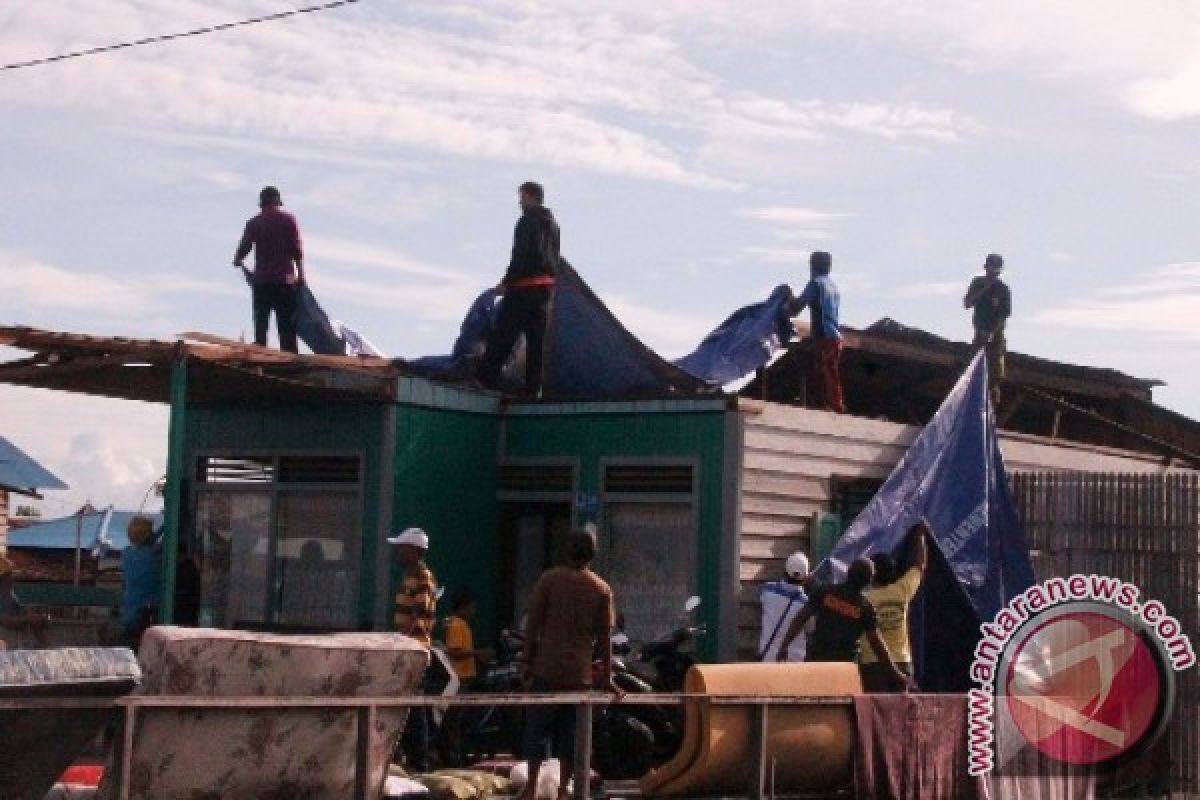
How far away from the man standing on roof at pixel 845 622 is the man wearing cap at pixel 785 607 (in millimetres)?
1041

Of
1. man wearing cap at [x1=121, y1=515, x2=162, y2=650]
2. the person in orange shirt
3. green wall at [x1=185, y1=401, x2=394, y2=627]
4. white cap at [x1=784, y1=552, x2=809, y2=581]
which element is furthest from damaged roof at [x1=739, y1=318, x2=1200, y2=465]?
man wearing cap at [x1=121, y1=515, x2=162, y2=650]

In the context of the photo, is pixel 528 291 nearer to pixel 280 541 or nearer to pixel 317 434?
pixel 317 434

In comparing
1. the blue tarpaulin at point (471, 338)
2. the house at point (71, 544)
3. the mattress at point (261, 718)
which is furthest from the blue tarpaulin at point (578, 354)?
the house at point (71, 544)

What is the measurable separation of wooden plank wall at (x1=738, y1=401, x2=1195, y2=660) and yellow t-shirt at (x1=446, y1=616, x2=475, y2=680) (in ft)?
7.82

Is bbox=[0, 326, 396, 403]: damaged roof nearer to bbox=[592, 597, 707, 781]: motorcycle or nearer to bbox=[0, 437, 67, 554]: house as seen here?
bbox=[592, 597, 707, 781]: motorcycle

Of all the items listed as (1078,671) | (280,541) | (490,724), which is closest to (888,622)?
(1078,671)

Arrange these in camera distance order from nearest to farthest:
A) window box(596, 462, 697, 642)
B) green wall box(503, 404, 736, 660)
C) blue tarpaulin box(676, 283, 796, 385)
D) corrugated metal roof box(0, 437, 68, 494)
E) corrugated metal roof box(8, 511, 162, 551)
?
green wall box(503, 404, 736, 660) → window box(596, 462, 697, 642) → blue tarpaulin box(676, 283, 796, 385) → corrugated metal roof box(0, 437, 68, 494) → corrugated metal roof box(8, 511, 162, 551)

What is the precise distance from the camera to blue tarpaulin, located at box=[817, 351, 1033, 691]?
647 inches

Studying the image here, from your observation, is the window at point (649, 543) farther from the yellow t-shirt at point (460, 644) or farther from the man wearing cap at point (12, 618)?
the man wearing cap at point (12, 618)

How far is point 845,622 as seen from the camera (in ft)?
46.6

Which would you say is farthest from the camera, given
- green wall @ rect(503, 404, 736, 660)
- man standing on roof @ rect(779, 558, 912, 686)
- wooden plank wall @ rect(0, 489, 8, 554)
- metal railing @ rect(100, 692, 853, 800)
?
wooden plank wall @ rect(0, 489, 8, 554)

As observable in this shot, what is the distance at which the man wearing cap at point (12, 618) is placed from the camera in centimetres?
1683

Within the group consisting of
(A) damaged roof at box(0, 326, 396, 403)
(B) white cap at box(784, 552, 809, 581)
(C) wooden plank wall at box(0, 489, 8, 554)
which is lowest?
(B) white cap at box(784, 552, 809, 581)

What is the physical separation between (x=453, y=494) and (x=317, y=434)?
131cm
